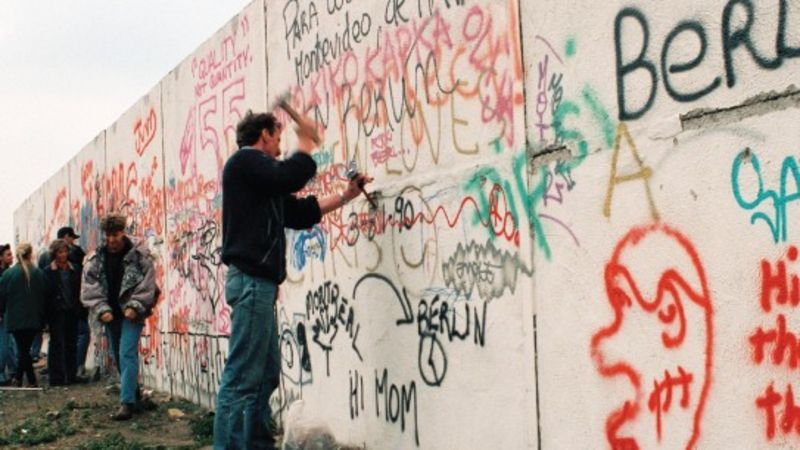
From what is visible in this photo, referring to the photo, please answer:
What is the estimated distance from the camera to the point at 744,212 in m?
3.03

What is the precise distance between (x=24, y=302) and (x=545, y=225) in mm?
8493

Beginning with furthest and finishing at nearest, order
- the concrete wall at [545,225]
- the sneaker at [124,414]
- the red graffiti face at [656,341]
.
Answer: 1. the sneaker at [124,414]
2. the red graffiti face at [656,341]
3. the concrete wall at [545,225]

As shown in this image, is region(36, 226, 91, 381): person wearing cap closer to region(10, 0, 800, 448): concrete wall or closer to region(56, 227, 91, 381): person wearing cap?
region(56, 227, 91, 381): person wearing cap

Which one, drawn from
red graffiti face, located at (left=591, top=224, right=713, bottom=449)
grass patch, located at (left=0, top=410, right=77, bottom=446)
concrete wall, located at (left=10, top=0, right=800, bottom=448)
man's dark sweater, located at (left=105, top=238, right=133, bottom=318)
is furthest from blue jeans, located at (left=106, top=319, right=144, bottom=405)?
red graffiti face, located at (left=591, top=224, right=713, bottom=449)

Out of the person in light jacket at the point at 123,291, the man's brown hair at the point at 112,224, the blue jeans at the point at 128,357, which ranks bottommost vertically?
the blue jeans at the point at 128,357

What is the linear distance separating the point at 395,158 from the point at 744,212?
2424mm

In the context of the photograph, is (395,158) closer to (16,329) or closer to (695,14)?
(695,14)

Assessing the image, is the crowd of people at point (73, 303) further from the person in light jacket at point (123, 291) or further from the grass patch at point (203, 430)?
the grass patch at point (203, 430)

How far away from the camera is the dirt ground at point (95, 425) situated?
673 cm

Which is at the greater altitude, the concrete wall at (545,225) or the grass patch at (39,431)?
the concrete wall at (545,225)

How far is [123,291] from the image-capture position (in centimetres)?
765

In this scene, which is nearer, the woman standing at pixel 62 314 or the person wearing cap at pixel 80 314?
the woman standing at pixel 62 314

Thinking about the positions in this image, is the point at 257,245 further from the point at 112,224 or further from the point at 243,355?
the point at 112,224

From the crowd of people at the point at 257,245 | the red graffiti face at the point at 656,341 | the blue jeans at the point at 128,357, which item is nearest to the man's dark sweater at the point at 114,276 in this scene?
the blue jeans at the point at 128,357
